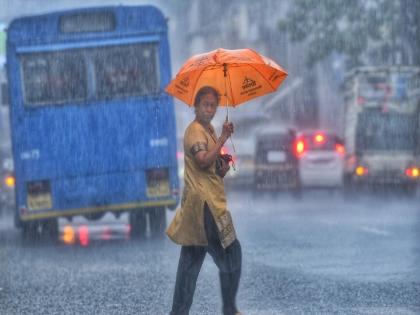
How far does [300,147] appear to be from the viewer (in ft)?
96.7

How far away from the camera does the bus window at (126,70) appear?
1625 cm

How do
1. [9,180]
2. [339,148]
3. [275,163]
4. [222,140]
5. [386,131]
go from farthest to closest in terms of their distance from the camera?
[339,148]
[275,163]
[386,131]
[9,180]
[222,140]

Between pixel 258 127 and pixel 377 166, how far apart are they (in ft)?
15.8

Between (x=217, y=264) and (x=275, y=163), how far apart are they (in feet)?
70.9

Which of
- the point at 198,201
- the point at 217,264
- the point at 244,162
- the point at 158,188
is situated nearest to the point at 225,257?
the point at 217,264

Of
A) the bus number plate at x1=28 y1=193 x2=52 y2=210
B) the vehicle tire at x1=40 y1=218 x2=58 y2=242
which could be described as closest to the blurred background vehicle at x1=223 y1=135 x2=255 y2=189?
the vehicle tire at x1=40 y1=218 x2=58 y2=242

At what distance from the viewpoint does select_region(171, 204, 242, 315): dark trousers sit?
7719 mm

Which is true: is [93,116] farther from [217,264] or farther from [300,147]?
[300,147]

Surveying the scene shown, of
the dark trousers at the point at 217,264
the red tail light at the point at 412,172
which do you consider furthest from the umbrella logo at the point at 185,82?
the red tail light at the point at 412,172

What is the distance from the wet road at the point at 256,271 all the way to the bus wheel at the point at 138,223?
0.21m

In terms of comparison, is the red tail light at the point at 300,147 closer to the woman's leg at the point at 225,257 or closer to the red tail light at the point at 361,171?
the red tail light at the point at 361,171

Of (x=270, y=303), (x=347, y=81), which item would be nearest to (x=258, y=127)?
(x=347, y=81)

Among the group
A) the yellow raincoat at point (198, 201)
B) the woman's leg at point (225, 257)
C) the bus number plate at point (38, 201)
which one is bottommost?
the bus number plate at point (38, 201)

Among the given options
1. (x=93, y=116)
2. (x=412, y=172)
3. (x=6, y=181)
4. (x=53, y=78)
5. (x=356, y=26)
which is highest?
(x=356, y=26)
